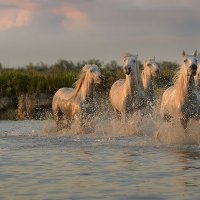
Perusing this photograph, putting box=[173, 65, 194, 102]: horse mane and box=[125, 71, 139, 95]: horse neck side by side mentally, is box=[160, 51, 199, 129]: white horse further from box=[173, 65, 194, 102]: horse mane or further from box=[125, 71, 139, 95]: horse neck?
box=[125, 71, 139, 95]: horse neck

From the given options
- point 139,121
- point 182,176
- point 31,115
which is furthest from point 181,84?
point 31,115

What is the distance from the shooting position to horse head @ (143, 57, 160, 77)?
17344 mm

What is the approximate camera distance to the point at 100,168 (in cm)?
931

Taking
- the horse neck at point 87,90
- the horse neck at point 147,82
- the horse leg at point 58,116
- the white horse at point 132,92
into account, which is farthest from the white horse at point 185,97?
the horse leg at point 58,116

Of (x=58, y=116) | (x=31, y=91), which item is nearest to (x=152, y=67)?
(x=58, y=116)

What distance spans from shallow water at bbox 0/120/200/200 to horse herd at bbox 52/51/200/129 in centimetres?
66

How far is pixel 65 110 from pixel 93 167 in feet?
27.1

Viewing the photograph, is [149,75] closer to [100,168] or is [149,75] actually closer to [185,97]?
[185,97]

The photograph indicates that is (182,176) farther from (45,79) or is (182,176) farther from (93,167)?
(45,79)

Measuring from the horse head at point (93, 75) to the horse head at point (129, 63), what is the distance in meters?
0.71

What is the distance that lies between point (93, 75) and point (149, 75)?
196cm

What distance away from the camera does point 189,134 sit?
1314 cm

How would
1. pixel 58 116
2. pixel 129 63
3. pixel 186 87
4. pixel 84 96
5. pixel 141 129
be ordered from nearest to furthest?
pixel 186 87 < pixel 141 129 < pixel 129 63 < pixel 84 96 < pixel 58 116

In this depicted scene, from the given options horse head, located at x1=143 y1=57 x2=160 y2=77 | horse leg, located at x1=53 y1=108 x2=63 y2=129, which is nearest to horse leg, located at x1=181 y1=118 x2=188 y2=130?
horse head, located at x1=143 y1=57 x2=160 y2=77
